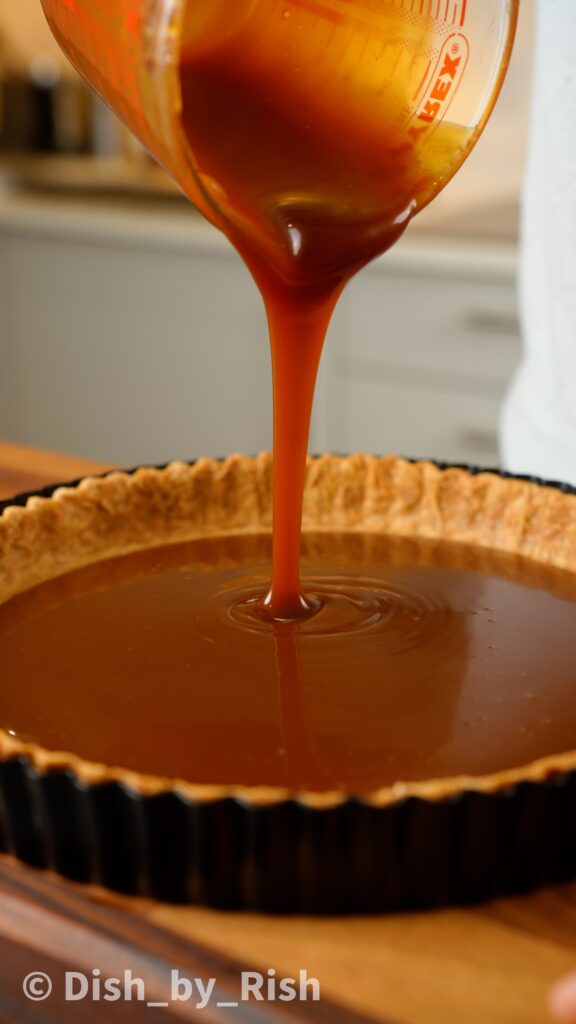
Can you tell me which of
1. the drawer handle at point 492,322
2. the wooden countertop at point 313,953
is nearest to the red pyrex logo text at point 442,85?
the wooden countertop at point 313,953

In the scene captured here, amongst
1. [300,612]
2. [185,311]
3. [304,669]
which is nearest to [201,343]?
[185,311]

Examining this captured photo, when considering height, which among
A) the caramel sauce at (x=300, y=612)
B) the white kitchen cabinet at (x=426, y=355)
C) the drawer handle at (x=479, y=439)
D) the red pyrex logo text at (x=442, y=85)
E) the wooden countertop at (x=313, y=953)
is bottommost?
the drawer handle at (x=479, y=439)

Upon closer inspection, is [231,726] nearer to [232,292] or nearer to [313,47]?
[313,47]

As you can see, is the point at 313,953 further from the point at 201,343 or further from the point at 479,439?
the point at 201,343

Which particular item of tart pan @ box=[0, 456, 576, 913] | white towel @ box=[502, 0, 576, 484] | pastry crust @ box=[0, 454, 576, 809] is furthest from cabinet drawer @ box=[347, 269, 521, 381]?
tart pan @ box=[0, 456, 576, 913]

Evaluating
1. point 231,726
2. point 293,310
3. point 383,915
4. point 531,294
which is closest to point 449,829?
point 383,915

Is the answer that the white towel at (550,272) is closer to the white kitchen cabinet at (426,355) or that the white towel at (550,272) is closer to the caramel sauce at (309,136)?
the caramel sauce at (309,136)

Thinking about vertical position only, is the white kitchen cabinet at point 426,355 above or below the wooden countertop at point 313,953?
below
